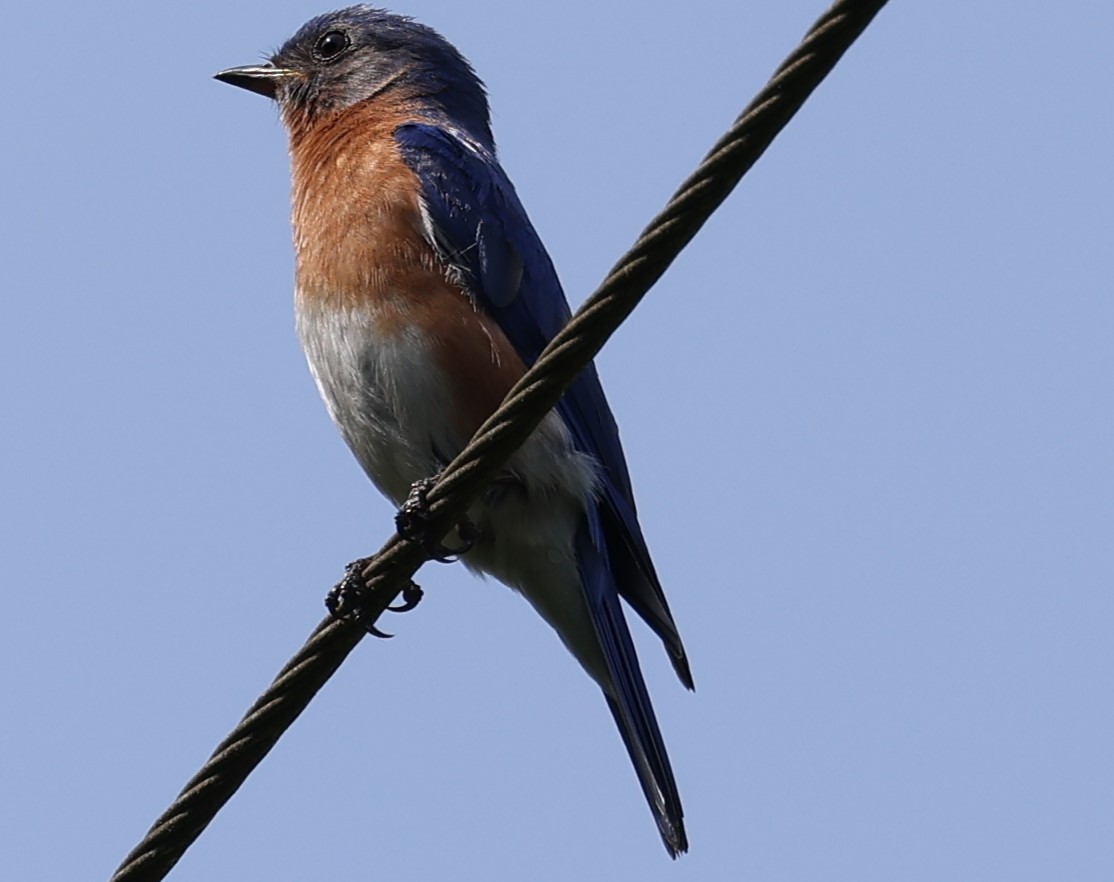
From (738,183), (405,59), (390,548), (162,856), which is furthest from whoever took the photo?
(405,59)

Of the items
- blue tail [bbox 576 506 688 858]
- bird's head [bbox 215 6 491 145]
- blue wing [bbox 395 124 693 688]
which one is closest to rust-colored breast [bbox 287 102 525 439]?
blue wing [bbox 395 124 693 688]

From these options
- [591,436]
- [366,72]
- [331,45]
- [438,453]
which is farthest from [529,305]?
[331,45]

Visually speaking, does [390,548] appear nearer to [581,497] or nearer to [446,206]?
[581,497]

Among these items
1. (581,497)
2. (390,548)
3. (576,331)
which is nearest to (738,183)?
(576,331)

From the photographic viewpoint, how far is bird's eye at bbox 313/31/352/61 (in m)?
8.72

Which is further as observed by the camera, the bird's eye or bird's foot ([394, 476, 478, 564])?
the bird's eye

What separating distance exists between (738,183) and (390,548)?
171 cm

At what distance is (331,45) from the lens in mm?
8773

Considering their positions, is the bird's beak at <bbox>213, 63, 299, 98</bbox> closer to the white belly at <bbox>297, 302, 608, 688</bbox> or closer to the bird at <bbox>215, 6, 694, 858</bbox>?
the bird at <bbox>215, 6, 694, 858</bbox>

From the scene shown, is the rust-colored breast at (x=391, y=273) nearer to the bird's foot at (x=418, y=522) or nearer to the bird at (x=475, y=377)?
the bird at (x=475, y=377)

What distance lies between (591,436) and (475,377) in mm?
637

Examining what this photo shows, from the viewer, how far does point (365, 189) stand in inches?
278

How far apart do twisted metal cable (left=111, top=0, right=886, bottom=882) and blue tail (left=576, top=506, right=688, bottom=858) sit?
1.70 metres

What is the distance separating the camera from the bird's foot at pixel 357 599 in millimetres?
5004
